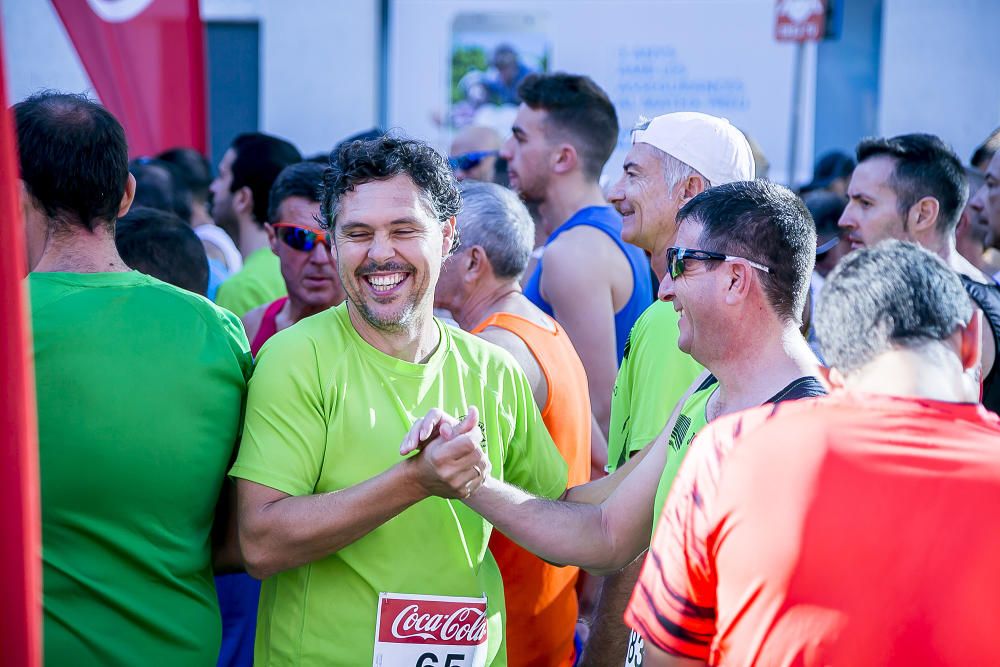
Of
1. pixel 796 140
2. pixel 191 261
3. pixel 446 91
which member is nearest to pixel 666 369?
pixel 191 261

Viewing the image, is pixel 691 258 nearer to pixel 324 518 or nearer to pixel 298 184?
pixel 324 518

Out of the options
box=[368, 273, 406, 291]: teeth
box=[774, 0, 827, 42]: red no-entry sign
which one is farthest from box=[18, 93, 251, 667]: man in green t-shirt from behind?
box=[774, 0, 827, 42]: red no-entry sign

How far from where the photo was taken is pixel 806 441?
5.43 ft

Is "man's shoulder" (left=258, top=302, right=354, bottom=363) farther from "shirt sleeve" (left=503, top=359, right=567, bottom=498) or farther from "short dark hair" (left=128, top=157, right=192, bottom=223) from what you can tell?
"short dark hair" (left=128, top=157, right=192, bottom=223)

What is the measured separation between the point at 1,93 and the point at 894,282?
4.37ft

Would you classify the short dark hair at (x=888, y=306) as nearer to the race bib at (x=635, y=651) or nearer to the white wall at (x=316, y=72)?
the race bib at (x=635, y=651)

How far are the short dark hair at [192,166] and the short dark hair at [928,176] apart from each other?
163 inches

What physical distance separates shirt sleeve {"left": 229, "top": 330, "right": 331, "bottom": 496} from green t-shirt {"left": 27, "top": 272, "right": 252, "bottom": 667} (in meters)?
0.10

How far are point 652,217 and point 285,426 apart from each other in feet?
5.53

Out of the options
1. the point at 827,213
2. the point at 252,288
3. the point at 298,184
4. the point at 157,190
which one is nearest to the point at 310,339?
the point at 298,184

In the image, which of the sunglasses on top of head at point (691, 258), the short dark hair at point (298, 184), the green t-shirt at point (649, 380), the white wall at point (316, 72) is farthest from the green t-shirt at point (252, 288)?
the white wall at point (316, 72)

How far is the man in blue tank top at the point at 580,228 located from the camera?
4.02 metres

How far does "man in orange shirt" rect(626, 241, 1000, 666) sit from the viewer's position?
1.61 meters

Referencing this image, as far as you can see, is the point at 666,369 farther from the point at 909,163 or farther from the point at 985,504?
the point at 909,163
